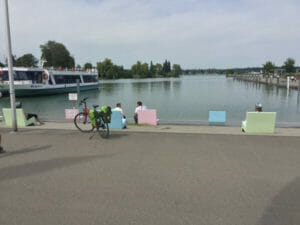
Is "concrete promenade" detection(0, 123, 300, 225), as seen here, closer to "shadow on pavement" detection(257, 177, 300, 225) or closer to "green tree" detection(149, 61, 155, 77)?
"shadow on pavement" detection(257, 177, 300, 225)

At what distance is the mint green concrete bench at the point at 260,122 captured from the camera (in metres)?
8.67

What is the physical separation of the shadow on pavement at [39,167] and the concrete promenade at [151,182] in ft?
0.06

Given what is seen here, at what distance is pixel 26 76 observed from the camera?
4131 centimetres

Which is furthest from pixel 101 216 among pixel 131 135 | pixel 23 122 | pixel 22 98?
pixel 22 98

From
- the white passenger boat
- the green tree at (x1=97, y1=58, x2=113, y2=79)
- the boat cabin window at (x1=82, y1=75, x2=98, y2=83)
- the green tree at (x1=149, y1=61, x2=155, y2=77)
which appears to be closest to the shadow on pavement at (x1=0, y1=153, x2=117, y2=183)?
the white passenger boat

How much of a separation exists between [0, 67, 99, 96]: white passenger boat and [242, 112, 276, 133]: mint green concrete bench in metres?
39.2

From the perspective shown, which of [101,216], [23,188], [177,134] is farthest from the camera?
[177,134]

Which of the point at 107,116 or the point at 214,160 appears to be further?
the point at 107,116

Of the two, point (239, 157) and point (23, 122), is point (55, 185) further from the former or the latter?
point (23, 122)

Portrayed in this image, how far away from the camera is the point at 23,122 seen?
1007cm

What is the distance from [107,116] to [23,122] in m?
4.32

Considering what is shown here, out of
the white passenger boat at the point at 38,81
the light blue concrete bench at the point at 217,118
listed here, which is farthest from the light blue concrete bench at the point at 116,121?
the white passenger boat at the point at 38,81

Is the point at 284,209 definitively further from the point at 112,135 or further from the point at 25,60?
the point at 25,60

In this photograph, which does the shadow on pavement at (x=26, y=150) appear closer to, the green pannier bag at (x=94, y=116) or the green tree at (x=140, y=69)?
the green pannier bag at (x=94, y=116)
